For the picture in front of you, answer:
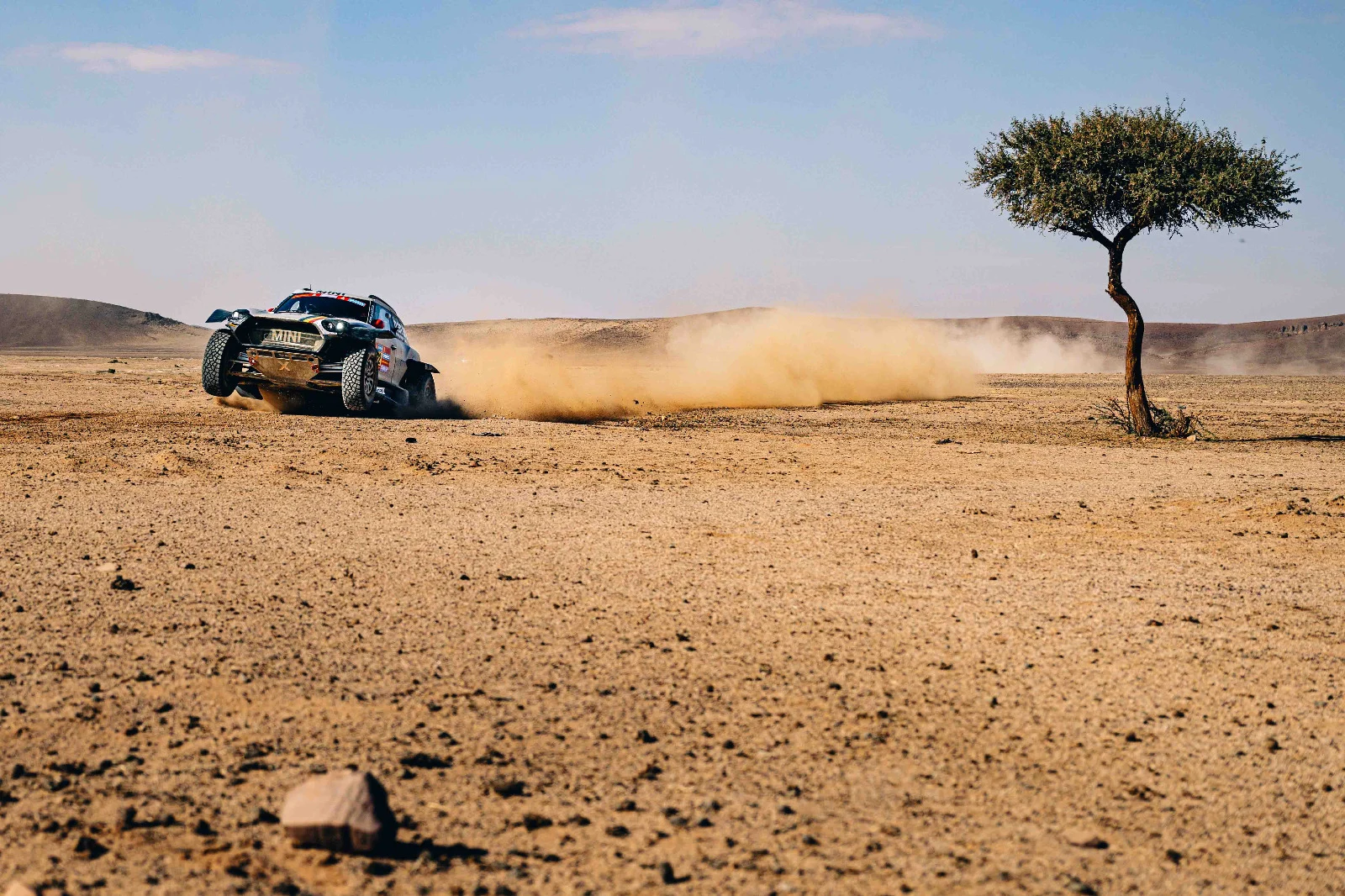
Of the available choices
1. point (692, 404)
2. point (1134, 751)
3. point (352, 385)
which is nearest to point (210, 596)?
point (1134, 751)

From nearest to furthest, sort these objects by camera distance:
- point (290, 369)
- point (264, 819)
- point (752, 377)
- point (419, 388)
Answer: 1. point (264, 819)
2. point (290, 369)
3. point (419, 388)
4. point (752, 377)

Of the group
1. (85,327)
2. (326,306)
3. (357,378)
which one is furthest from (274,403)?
(85,327)

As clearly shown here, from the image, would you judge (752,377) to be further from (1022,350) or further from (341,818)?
(1022,350)

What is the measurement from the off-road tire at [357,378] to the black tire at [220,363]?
2.13 m

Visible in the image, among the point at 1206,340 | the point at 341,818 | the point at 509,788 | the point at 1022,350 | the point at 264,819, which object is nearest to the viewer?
the point at 341,818

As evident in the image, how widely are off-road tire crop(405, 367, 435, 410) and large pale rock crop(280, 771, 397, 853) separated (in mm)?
18605

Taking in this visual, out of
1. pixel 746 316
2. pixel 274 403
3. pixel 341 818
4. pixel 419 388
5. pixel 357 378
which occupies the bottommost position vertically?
pixel 341 818

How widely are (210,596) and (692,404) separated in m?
22.2

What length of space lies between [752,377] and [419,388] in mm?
12505

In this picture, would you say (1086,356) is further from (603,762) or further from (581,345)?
(603,762)

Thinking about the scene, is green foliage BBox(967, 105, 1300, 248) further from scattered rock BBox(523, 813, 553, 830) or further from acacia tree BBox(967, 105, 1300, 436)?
scattered rock BBox(523, 813, 553, 830)

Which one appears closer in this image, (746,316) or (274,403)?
(274,403)

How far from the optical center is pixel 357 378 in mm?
19828

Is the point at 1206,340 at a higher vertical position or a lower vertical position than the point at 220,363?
higher
